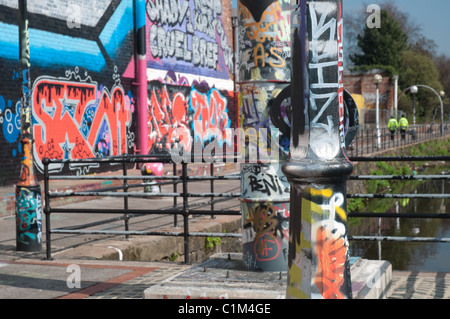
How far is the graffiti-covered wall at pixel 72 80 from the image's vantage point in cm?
1440

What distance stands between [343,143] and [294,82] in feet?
1.33

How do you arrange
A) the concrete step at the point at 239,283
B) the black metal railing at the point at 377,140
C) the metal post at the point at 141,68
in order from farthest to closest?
1. the black metal railing at the point at 377,140
2. the metal post at the point at 141,68
3. the concrete step at the point at 239,283

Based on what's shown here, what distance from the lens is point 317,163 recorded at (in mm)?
2887

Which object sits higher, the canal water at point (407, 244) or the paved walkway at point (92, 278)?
the paved walkway at point (92, 278)

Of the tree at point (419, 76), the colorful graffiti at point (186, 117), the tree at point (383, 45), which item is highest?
the tree at point (383, 45)

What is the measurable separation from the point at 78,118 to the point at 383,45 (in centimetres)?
4980

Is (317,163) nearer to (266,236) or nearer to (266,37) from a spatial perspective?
(266,236)

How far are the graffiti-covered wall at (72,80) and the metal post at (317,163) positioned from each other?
40.3 feet

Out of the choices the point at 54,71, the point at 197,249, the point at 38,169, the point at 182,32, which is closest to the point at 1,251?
the point at 197,249

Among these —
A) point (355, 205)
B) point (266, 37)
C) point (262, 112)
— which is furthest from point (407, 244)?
point (266, 37)

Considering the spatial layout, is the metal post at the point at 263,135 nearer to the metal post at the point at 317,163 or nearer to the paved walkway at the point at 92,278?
the paved walkway at the point at 92,278

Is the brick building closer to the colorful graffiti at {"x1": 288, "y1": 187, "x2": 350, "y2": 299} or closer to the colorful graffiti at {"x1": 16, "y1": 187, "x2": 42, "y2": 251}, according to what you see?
the colorful graffiti at {"x1": 16, "y1": 187, "x2": 42, "y2": 251}

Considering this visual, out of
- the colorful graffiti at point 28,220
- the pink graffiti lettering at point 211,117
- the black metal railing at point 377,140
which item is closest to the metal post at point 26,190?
the colorful graffiti at point 28,220

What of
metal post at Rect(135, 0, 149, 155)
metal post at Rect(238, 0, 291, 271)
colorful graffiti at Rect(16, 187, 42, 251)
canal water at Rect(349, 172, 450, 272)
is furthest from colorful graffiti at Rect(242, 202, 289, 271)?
metal post at Rect(135, 0, 149, 155)
